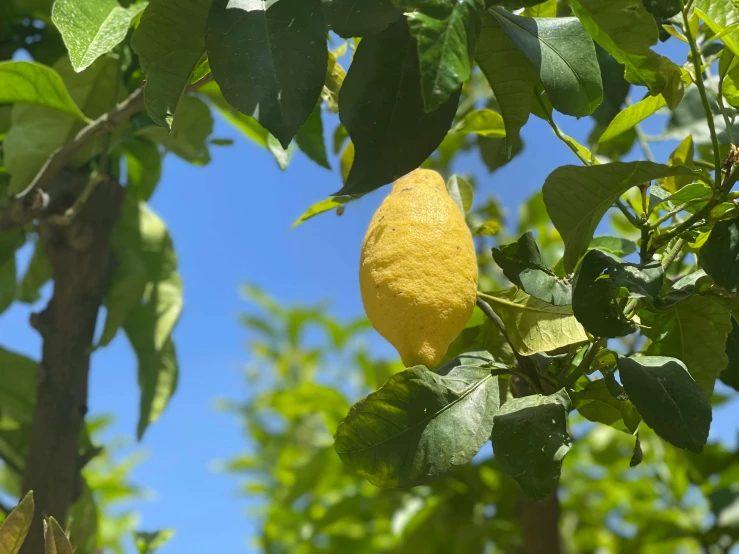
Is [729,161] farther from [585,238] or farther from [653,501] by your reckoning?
[653,501]

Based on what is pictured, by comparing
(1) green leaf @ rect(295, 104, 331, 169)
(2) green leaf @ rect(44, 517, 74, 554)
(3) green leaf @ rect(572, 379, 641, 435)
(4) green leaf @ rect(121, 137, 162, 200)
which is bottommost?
(2) green leaf @ rect(44, 517, 74, 554)

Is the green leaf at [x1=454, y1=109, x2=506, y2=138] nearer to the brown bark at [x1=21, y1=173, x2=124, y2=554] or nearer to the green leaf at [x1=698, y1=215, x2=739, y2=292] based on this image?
the green leaf at [x1=698, y1=215, x2=739, y2=292]

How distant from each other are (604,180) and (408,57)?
0.13m

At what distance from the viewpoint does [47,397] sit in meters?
0.84

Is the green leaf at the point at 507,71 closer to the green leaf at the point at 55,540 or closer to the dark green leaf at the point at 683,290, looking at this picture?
the dark green leaf at the point at 683,290

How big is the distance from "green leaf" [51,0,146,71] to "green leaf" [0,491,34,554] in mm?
296

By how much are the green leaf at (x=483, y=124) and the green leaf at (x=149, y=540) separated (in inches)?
19.2

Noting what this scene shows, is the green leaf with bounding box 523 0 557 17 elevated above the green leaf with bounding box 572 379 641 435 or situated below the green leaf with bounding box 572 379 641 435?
above

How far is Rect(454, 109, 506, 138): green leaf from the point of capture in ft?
2.21

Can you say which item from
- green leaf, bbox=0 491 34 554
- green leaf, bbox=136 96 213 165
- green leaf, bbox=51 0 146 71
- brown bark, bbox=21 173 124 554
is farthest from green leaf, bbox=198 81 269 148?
green leaf, bbox=0 491 34 554

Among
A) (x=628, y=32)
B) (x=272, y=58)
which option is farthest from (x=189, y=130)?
(x=628, y=32)

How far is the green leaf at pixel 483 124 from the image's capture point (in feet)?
2.21

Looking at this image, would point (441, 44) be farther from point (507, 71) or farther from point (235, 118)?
point (235, 118)

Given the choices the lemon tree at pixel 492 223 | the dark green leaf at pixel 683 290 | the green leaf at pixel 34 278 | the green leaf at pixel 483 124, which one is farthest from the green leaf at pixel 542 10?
the green leaf at pixel 34 278
